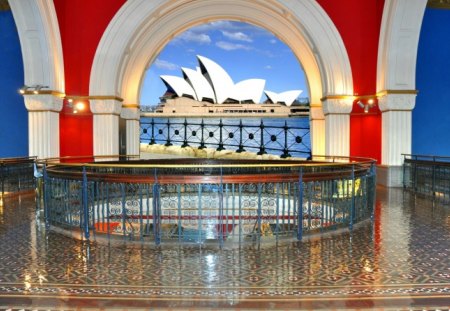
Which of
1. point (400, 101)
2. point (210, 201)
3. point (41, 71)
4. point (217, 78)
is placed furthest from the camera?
point (217, 78)

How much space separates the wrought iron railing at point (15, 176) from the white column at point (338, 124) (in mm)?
8605

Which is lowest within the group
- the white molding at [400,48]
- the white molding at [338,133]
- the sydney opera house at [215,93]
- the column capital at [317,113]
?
the white molding at [338,133]

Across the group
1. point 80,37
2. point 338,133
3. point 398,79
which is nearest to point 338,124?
point 338,133

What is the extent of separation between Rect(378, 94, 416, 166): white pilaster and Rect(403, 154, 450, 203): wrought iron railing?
30 centimetres

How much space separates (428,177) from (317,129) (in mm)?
6234

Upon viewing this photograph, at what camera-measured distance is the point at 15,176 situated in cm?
1090

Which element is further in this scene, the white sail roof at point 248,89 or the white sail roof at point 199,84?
the white sail roof at point 248,89

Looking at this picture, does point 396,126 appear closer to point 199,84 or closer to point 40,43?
point 40,43

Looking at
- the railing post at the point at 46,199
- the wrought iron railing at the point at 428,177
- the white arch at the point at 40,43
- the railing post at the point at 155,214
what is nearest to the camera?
the railing post at the point at 155,214

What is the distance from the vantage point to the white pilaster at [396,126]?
39.2 ft

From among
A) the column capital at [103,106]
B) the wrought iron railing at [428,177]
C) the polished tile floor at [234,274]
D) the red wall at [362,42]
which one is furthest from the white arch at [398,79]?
the column capital at [103,106]

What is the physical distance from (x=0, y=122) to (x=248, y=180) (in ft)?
36.5

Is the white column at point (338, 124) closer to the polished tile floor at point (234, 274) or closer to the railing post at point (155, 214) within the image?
the polished tile floor at point (234, 274)

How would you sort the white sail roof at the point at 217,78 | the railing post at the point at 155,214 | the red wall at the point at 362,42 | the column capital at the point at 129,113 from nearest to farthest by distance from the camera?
the railing post at the point at 155,214 < the red wall at the point at 362,42 < the column capital at the point at 129,113 < the white sail roof at the point at 217,78
